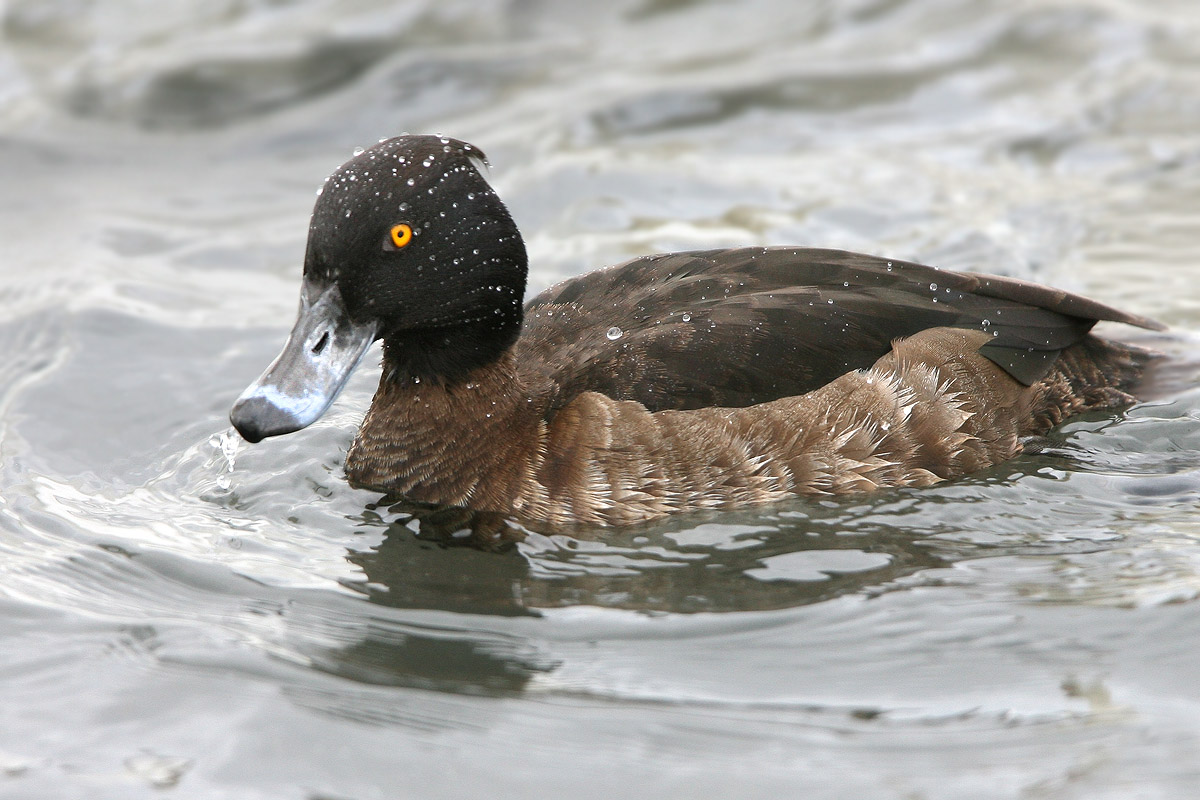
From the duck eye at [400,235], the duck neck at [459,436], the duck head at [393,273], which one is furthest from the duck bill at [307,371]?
the duck neck at [459,436]

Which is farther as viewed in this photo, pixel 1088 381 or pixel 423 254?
pixel 1088 381

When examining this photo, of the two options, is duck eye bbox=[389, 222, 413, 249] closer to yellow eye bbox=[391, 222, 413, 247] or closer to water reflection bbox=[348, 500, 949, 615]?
yellow eye bbox=[391, 222, 413, 247]

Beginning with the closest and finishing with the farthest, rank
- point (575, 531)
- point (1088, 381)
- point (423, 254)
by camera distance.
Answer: point (423, 254) < point (575, 531) < point (1088, 381)

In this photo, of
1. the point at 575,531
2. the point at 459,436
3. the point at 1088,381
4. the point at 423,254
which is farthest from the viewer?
the point at 1088,381

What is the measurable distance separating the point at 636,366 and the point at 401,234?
40.0 inches

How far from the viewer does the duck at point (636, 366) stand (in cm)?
514

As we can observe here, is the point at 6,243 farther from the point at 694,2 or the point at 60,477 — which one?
the point at 694,2

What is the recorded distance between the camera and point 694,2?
→ 11.5m

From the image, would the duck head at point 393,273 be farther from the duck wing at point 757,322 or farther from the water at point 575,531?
the water at point 575,531

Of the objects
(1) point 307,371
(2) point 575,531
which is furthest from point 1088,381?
(1) point 307,371

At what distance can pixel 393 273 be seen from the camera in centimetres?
514

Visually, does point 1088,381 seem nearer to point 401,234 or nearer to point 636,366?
point 636,366

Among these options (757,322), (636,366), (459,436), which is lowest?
(459,436)

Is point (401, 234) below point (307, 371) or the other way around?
the other way around
